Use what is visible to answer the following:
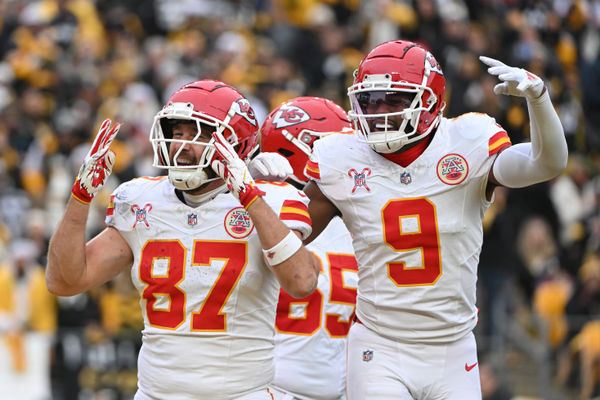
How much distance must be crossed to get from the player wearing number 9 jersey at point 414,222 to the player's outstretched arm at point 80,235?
99cm

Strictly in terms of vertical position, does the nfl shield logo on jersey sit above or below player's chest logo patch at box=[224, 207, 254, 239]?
above

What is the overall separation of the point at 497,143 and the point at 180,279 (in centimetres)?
144

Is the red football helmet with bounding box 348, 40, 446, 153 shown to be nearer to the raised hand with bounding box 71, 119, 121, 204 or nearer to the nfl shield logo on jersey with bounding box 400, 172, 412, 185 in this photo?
the nfl shield logo on jersey with bounding box 400, 172, 412, 185

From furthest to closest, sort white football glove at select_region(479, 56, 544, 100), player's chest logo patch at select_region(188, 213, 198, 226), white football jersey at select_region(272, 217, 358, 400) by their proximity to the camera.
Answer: white football jersey at select_region(272, 217, 358, 400)
player's chest logo patch at select_region(188, 213, 198, 226)
white football glove at select_region(479, 56, 544, 100)

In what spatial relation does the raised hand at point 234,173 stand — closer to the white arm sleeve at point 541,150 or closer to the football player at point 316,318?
the football player at point 316,318

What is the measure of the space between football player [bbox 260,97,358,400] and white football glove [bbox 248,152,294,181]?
0.38 metres

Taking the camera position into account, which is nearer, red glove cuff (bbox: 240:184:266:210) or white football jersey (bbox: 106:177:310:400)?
red glove cuff (bbox: 240:184:266:210)

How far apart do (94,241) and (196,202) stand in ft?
1.57

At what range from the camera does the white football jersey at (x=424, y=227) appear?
4586mm

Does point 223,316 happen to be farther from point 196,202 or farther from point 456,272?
point 456,272

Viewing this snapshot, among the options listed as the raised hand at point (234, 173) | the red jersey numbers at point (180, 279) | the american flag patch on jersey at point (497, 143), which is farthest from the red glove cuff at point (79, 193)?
the american flag patch on jersey at point (497, 143)

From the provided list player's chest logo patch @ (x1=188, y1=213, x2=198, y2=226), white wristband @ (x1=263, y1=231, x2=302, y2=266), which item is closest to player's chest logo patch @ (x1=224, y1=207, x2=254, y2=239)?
player's chest logo patch @ (x1=188, y1=213, x2=198, y2=226)

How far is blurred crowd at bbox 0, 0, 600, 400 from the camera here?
33.7 feet

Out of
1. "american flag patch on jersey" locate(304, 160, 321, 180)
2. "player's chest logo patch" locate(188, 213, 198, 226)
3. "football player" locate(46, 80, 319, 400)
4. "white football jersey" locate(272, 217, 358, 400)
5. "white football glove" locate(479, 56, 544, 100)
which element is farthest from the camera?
"white football jersey" locate(272, 217, 358, 400)
